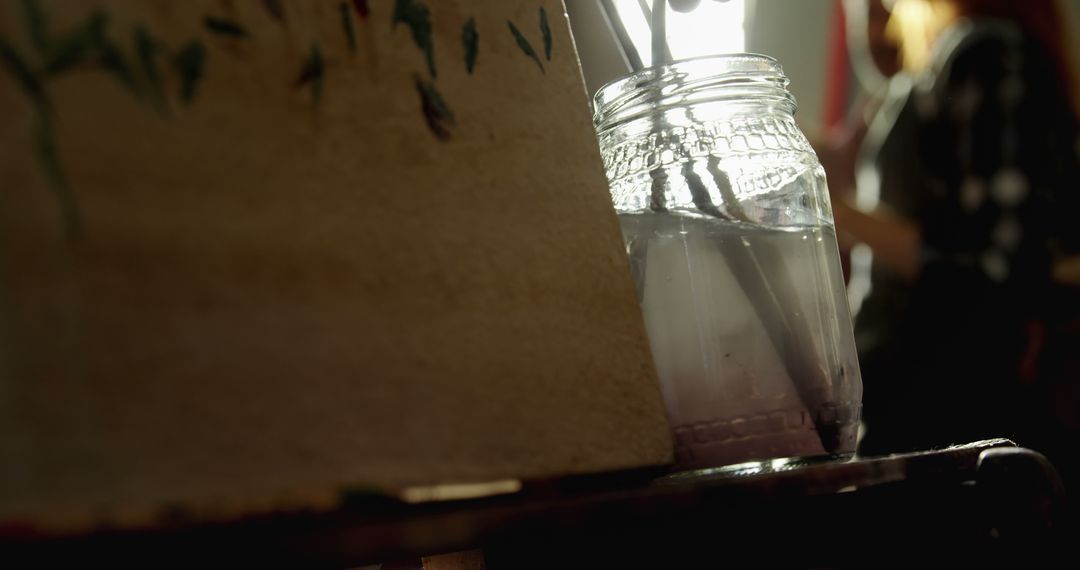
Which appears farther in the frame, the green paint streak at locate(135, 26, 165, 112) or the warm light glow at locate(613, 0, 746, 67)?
the warm light glow at locate(613, 0, 746, 67)

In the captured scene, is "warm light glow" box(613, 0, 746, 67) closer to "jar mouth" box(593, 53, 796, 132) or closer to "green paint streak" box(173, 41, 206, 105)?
"jar mouth" box(593, 53, 796, 132)

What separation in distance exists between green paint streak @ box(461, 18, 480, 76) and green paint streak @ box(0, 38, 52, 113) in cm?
18

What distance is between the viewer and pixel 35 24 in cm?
29

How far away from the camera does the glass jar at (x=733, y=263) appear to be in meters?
0.48

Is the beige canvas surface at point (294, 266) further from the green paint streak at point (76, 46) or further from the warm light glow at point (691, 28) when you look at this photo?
the warm light glow at point (691, 28)

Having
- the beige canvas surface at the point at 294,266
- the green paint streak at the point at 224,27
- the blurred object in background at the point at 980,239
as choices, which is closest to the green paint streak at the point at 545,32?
the beige canvas surface at the point at 294,266

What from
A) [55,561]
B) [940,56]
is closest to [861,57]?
[940,56]

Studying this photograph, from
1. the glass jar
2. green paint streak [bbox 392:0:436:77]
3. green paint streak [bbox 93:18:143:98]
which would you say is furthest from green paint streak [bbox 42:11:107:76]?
the glass jar

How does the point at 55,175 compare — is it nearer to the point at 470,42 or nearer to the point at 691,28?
the point at 470,42

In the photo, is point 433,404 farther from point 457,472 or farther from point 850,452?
point 850,452

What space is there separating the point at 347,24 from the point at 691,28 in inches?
19.2

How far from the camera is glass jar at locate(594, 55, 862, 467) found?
476 millimetres

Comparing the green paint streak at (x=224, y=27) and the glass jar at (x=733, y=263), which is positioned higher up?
the green paint streak at (x=224, y=27)

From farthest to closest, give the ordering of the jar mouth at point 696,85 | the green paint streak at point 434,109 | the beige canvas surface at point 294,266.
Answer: the jar mouth at point 696,85 → the green paint streak at point 434,109 → the beige canvas surface at point 294,266
